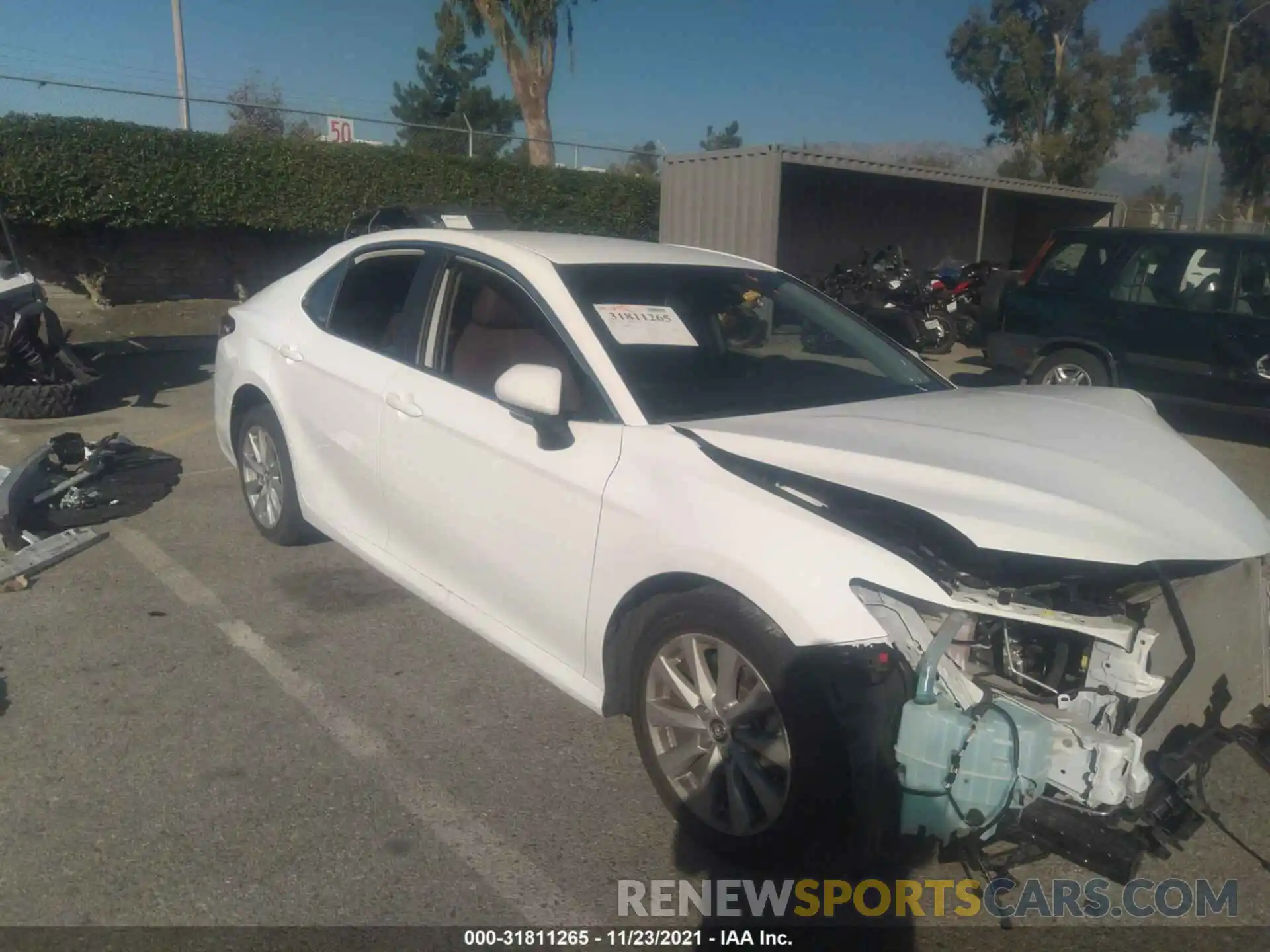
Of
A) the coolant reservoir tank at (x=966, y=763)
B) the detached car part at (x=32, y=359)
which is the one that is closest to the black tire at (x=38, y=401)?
the detached car part at (x=32, y=359)

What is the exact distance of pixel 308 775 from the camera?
3254mm

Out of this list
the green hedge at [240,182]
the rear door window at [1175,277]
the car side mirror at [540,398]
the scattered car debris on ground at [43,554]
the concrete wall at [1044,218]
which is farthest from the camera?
the concrete wall at [1044,218]

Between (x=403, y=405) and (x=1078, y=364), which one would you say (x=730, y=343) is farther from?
(x=1078, y=364)

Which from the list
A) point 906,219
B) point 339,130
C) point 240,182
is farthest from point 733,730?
point 906,219

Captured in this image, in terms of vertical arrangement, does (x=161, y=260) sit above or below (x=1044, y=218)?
below

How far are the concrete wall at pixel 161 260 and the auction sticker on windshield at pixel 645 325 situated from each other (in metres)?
13.2

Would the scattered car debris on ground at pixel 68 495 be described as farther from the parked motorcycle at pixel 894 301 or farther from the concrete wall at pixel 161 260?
the concrete wall at pixel 161 260

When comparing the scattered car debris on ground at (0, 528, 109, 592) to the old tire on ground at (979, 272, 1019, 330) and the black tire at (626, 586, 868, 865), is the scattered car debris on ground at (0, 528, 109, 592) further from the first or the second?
the old tire on ground at (979, 272, 1019, 330)

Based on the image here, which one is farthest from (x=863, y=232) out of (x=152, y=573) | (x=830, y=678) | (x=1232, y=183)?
(x=1232, y=183)

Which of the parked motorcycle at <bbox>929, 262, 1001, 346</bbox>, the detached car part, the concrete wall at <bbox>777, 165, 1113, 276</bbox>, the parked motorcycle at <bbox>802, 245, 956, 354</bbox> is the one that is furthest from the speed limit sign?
the detached car part

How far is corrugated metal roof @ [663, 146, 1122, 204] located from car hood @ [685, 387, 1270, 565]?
11604 mm

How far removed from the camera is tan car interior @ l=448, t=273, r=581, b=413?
3.64m

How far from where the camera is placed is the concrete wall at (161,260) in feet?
46.4

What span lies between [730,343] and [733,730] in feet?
5.67
